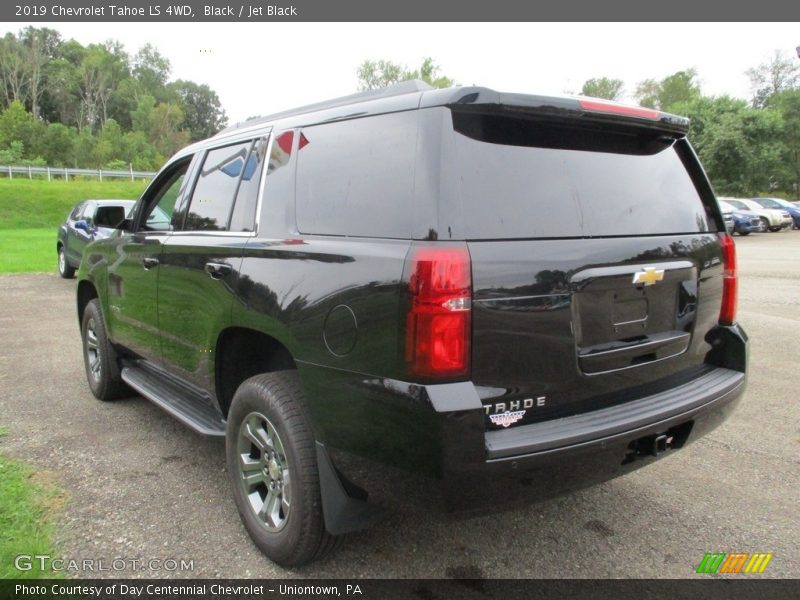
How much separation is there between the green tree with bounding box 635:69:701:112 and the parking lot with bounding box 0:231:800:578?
77.2 m

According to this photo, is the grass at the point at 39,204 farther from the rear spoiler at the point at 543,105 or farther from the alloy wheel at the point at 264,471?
the rear spoiler at the point at 543,105

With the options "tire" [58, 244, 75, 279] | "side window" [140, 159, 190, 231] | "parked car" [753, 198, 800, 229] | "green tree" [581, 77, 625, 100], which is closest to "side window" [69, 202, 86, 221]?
"tire" [58, 244, 75, 279]

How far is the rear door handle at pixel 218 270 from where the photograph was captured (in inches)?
114

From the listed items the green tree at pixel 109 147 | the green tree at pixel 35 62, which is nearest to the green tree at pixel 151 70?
the green tree at pixel 35 62

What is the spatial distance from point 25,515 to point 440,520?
7.15ft

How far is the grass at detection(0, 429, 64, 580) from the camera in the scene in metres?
2.58

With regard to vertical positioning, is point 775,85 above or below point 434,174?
above

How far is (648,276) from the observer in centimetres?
245

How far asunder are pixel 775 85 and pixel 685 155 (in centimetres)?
6787

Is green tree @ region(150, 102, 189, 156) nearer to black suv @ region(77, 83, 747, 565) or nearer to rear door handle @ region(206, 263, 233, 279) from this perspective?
rear door handle @ region(206, 263, 233, 279)

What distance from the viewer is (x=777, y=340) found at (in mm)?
6703

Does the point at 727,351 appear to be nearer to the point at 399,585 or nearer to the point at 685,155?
the point at 685,155

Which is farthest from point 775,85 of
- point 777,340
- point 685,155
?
point 685,155

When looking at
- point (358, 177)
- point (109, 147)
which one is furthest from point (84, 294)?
point (109, 147)
